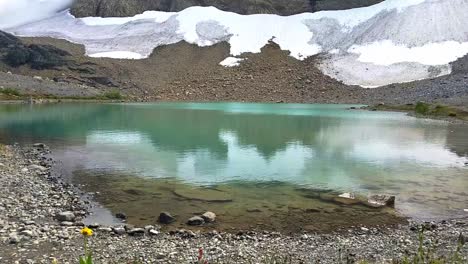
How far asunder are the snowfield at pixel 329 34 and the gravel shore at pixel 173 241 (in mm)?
96400

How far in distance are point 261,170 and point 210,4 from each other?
140631 millimetres

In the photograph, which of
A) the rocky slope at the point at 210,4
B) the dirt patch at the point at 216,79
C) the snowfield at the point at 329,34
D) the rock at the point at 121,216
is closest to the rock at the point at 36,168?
the rock at the point at 121,216

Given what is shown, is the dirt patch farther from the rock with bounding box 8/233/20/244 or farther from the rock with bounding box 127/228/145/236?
the rock with bounding box 8/233/20/244

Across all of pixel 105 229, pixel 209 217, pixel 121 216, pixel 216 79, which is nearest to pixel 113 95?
pixel 216 79

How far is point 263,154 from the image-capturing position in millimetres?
26875

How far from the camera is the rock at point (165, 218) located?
13203mm

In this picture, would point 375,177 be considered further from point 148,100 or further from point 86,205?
point 148,100

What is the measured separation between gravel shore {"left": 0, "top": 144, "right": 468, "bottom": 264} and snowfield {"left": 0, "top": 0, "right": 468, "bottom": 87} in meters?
96.4

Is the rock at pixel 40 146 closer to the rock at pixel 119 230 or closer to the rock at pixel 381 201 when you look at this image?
the rock at pixel 119 230

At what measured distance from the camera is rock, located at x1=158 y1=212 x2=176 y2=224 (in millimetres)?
13203

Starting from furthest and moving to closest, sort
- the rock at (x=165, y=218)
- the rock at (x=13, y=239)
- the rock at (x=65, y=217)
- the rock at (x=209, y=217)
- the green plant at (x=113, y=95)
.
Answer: the green plant at (x=113, y=95)
the rock at (x=209, y=217)
the rock at (x=165, y=218)
the rock at (x=65, y=217)
the rock at (x=13, y=239)

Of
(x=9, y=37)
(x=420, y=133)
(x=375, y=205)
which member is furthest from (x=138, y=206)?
(x=9, y=37)

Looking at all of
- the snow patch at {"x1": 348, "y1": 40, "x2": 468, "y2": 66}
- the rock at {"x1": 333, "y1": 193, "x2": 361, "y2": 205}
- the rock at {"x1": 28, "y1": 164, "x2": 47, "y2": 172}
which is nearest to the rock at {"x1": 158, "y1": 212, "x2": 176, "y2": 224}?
the rock at {"x1": 333, "y1": 193, "x2": 361, "y2": 205}

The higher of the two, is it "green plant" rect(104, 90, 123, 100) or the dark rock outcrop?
the dark rock outcrop
